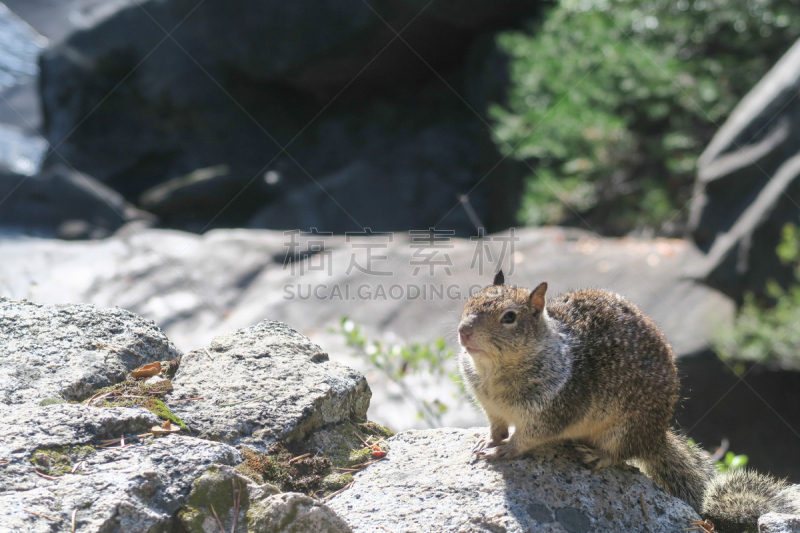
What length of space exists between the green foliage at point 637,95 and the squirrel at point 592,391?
718 cm

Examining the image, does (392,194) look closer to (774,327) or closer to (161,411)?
(774,327)

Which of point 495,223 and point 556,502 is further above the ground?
point 495,223

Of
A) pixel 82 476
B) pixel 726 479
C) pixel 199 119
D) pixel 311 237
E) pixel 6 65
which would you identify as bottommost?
pixel 726 479

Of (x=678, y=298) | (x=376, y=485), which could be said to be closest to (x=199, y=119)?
(x=678, y=298)

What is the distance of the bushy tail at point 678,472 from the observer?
2.74 m

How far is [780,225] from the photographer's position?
6.80 metres

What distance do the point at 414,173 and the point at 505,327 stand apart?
39.8 ft

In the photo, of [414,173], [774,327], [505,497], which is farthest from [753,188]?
[414,173]

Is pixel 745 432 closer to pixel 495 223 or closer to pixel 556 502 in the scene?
pixel 556 502

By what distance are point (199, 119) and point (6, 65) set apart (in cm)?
613

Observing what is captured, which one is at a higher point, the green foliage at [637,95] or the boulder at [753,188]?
the green foliage at [637,95]

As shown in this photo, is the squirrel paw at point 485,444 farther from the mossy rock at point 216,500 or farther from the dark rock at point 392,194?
the dark rock at point 392,194

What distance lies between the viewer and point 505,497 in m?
2.44

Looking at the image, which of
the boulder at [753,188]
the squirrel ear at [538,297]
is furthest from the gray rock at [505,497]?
the boulder at [753,188]
